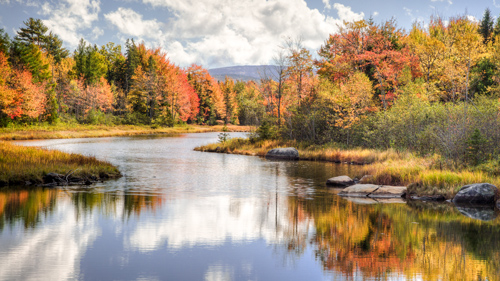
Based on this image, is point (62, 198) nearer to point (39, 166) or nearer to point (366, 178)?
point (39, 166)

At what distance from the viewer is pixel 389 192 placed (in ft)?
52.0

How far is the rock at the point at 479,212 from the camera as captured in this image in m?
12.4

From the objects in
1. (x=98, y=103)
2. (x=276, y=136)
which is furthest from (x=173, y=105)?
(x=276, y=136)

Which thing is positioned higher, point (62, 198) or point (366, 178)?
point (366, 178)

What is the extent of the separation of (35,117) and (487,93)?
49326 millimetres

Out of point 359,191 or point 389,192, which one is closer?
point 389,192

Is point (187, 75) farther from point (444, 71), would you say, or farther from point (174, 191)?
point (174, 191)

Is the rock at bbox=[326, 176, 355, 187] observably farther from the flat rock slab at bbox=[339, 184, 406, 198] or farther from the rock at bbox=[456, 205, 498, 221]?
the rock at bbox=[456, 205, 498, 221]

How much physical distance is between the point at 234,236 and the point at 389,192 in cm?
818

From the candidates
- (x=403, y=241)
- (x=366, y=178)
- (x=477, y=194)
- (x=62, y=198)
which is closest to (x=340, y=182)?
(x=366, y=178)

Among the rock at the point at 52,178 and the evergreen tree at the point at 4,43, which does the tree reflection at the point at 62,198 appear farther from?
the evergreen tree at the point at 4,43

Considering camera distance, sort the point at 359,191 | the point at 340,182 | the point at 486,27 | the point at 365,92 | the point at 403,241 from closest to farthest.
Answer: the point at 403,241
the point at 359,191
the point at 340,182
the point at 365,92
the point at 486,27

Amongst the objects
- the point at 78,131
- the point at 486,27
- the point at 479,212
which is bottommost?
the point at 479,212

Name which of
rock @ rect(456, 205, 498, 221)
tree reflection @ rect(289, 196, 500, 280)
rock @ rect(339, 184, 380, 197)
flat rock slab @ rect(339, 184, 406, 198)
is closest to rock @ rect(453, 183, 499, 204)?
rock @ rect(456, 205, 498, 221)
